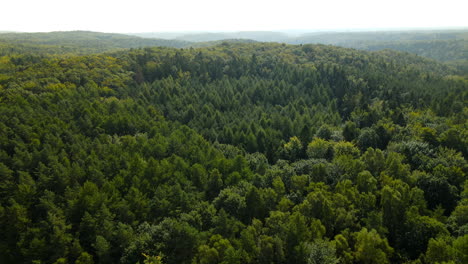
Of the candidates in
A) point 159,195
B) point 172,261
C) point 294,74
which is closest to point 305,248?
point 172,261

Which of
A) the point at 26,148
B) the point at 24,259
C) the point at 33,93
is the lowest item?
the point at 24,259

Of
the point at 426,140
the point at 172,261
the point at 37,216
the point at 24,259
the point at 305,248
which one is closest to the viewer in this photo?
the point at 305,248

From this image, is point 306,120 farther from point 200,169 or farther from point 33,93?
point 33,93

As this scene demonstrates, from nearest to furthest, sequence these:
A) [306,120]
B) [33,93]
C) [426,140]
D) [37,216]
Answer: [37,216], [426,140], [33,93], [306,120]

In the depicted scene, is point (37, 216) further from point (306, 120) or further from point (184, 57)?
point (184, 57)

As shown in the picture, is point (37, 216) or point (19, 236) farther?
point (37, 216)

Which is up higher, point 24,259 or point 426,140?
point 426,140
